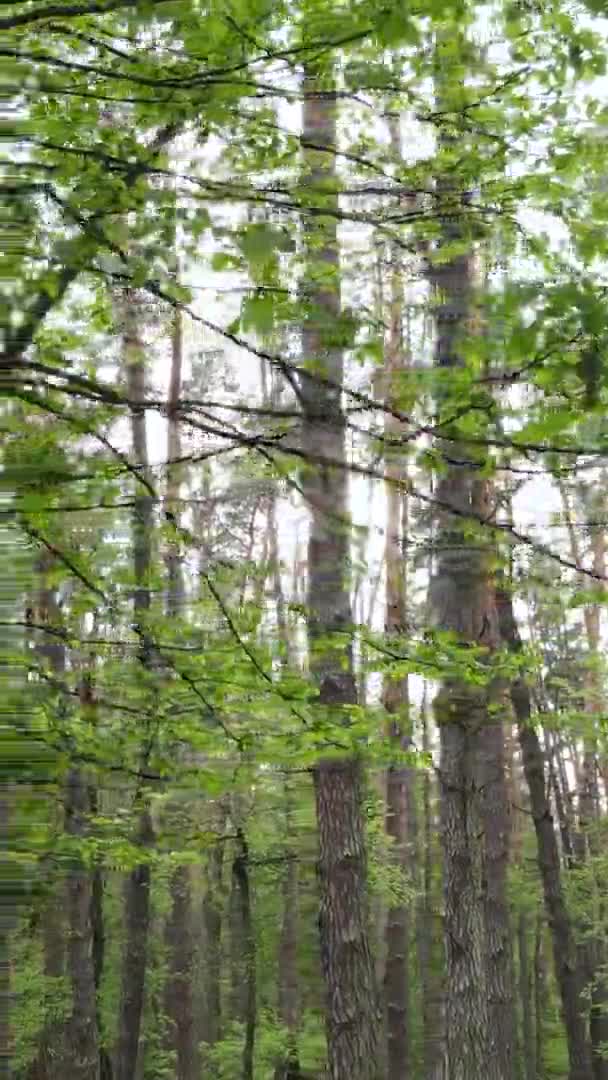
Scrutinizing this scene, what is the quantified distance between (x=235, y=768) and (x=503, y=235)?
3053 millimetres

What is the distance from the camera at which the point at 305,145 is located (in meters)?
3.89

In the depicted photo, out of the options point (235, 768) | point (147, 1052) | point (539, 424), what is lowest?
point (147, 1052)

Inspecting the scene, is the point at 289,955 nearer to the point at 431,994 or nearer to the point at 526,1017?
the point at 431,994

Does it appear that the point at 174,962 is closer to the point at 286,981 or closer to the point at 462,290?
the point at 286,981

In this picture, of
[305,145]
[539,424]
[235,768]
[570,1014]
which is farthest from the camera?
[570,1014]

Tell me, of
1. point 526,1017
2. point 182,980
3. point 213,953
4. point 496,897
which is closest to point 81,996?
point 496,897

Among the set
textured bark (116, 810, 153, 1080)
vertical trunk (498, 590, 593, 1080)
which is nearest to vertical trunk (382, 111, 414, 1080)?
vertical trunk (498, 590, 593, 1080)

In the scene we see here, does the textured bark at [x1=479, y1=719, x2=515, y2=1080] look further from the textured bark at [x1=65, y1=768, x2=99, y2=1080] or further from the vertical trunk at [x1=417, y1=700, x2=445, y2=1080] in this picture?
the textured bark at [x1=65, y1=768, x2=99, y2=1080]

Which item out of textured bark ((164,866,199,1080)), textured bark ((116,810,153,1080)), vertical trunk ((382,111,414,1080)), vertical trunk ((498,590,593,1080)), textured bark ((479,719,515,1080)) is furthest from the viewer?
textured bark ((164,866,199,1080))

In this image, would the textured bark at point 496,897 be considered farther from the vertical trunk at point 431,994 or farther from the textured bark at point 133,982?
the textured bark at point 133,982

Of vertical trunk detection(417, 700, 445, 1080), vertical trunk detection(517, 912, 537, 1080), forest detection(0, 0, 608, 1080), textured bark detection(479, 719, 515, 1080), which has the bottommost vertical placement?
vertical trunk detection(517, 912, 537, 1080)

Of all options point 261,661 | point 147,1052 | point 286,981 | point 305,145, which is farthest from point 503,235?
point 147,1052

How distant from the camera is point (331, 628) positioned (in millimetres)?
5523

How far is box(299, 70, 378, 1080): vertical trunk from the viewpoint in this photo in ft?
12.2
